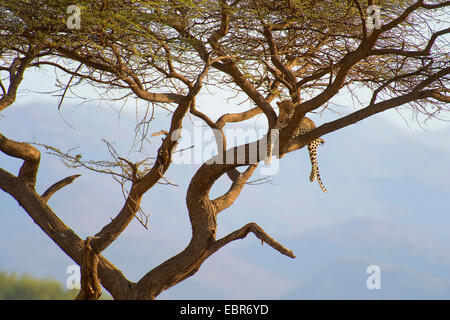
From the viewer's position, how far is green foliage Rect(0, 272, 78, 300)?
609cm

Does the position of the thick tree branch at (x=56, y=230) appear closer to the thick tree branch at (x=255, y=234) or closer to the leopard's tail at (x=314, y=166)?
the thick tree branch at (x=255, y=234)

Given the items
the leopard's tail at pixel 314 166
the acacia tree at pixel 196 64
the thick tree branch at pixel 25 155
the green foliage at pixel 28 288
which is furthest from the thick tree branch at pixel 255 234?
the green foliage at pixel 28 288

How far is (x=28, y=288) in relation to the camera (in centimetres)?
615

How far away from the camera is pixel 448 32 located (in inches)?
138

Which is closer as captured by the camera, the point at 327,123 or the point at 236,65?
the point at 327,123

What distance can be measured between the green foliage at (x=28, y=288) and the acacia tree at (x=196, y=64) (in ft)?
6.79

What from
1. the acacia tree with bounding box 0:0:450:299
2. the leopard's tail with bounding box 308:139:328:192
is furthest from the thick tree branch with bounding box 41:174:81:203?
the leopard's tail with bounding box 308:139:328:192

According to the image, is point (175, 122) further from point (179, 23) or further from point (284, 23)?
point (284, 23)

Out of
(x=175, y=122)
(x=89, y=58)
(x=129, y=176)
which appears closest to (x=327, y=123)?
(x=175, y=122)

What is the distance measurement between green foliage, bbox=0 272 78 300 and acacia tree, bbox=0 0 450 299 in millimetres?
2070

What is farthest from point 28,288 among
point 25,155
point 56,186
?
point 25,155

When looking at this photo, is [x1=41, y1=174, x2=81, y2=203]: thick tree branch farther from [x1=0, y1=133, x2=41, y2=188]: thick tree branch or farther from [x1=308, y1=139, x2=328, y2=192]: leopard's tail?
[x1=308, y1=139, x2=328, y2=192]: leopard's tail
